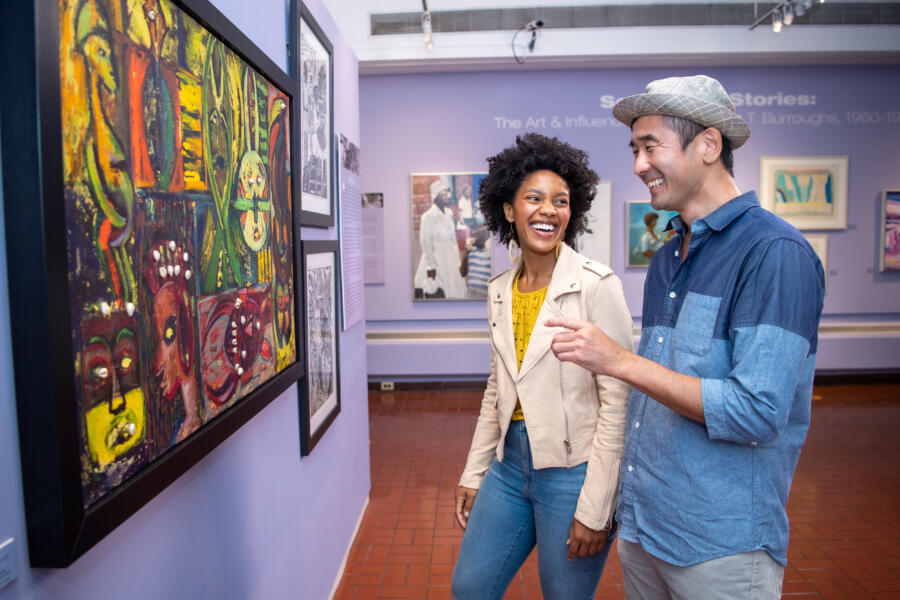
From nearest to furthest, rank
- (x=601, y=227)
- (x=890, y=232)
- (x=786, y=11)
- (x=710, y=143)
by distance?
(x=710, y=143)
(x=786, y=11)
(x=601, y=227)
(x=890, y=232)

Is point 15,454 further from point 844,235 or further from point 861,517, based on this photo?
point 844,235

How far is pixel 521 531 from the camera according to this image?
1.87 metres

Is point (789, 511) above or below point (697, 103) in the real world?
below

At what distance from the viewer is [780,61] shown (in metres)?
6.71

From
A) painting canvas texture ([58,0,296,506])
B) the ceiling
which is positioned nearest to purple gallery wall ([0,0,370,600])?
painting canvas texture ([58,0,296,506])

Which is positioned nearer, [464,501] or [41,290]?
[41,290]

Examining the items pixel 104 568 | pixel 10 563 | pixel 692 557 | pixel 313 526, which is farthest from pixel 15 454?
pixel 313 526

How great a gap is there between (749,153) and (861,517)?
455cm

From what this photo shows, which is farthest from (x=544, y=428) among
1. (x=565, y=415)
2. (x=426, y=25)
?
(x=426, y=25)

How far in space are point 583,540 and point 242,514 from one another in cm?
103

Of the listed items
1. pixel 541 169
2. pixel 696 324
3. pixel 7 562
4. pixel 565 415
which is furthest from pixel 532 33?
pixel 7 562

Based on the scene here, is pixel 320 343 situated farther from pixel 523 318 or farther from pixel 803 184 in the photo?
pixel 803 184

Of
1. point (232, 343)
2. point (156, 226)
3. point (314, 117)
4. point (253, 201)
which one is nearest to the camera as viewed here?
point (156, 226)

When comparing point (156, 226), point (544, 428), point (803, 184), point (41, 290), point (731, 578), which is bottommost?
point (731, 578)
